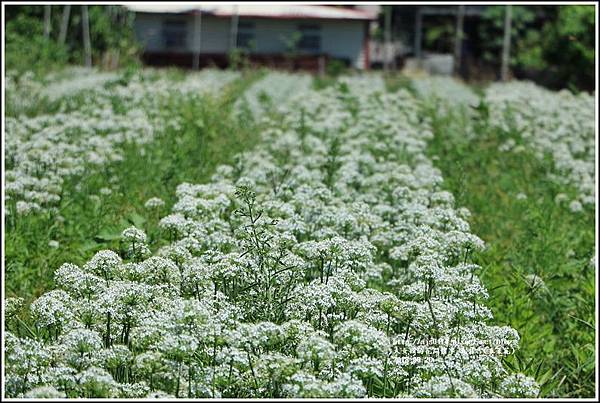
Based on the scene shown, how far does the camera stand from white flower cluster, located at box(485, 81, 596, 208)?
10.3 m

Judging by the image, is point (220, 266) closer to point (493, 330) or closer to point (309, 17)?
point (493, 330)

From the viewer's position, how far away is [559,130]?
41.5 ft

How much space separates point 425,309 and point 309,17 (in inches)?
1306

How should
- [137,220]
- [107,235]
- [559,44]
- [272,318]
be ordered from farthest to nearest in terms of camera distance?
[559,44], [137,220], [107,235], [272,318]

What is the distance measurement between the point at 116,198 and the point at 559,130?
6.89m

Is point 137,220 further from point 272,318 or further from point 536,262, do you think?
point 536,262

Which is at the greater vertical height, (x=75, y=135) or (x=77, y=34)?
(x=77, y=34)

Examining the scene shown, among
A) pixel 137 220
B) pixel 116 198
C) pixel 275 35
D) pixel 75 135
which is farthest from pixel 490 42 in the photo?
pixel 137 220

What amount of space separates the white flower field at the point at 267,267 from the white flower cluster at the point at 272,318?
0.01m

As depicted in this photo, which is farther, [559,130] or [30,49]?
[30,49]

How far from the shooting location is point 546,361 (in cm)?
583

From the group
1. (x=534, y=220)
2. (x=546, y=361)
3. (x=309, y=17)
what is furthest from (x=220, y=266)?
(x=309, y=17)

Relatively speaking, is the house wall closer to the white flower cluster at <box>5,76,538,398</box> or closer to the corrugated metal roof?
the corrugated metal roof

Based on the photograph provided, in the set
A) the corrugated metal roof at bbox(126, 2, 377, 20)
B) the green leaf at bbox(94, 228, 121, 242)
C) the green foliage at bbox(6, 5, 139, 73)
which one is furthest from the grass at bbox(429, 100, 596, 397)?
the corrugated metal roof at bbox(126, 2, 377, 20)
